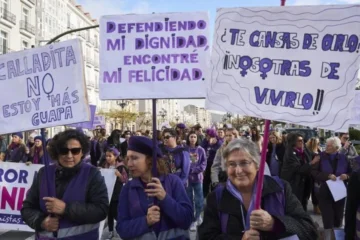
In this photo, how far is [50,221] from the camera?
3.10 meters

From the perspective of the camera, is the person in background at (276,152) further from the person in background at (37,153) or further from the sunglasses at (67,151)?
the sunglasses at (67,151)

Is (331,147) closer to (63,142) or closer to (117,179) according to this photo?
(117,179)

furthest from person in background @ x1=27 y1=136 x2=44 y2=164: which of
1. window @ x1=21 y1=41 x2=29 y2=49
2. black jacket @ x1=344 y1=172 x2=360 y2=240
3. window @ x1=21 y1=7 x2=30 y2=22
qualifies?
window @ x1=21 y1=7 x2=30 y2=22

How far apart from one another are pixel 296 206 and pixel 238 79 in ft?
2.74

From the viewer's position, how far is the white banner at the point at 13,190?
6.78 meters

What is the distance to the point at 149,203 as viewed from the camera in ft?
10.1

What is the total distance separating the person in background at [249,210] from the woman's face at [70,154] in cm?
118

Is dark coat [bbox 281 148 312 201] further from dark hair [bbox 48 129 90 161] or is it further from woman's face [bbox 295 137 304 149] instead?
dark hair [bbox 48 129 90 161]

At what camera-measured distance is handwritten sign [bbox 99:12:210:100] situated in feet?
11.2

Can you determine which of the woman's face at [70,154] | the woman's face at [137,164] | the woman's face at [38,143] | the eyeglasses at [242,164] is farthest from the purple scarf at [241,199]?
the woman's face at [38,143]

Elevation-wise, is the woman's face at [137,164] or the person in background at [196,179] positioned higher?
the woman's face at [137,164]

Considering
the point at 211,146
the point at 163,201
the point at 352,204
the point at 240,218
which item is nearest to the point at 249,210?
the point at 240,218

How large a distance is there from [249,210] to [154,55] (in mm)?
1539

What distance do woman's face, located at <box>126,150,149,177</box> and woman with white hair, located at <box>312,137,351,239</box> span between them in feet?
13.6
